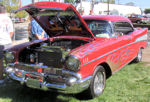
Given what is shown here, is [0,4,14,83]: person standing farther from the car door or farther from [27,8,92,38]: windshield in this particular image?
the car door

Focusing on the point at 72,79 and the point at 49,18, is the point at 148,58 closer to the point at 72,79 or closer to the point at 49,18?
the point at 49,18

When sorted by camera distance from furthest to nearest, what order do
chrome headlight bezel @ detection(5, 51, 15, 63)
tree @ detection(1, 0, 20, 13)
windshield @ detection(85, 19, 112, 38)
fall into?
1. tree @ detection(1, 0, 20, 13)
2. windshield @ detection(85, 19, 112, 38)
3. chrome headlight bezel @ detection(5, 51, 15, 63)

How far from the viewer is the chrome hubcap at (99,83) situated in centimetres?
345

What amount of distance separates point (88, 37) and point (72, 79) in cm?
135

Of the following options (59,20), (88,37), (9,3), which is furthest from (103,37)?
(9,3)

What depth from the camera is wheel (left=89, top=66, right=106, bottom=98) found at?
3256mm

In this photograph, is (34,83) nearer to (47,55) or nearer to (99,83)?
(47,55)

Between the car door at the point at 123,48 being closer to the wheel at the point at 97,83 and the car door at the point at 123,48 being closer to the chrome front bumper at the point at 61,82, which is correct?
the wheel at the point at 97,83

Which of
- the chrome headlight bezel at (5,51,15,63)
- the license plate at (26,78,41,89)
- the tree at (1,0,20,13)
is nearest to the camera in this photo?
the license plate at (26,78,41,89)

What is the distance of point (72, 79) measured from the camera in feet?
9.51

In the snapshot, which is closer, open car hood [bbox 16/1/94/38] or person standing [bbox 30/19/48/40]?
open car hood [bbox 16/1/94/38]

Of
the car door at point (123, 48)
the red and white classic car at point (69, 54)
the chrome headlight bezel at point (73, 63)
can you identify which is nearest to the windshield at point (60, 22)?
the red and white classic car at point (69, 54)

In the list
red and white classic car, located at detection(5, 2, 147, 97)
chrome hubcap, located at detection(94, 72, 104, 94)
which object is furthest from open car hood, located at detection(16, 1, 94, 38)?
chrome hubcap, located at detection(94, 72, 104, 94)

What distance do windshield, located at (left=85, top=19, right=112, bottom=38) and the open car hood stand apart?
332 mm
